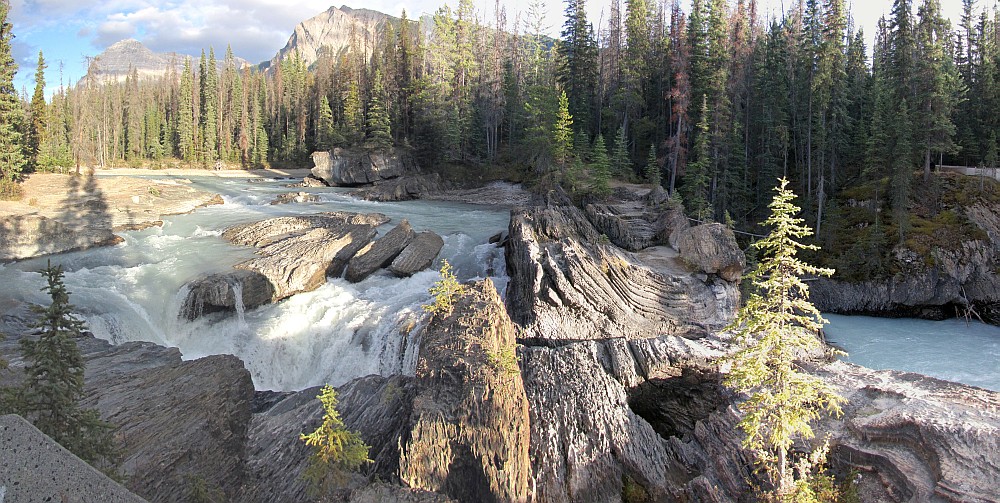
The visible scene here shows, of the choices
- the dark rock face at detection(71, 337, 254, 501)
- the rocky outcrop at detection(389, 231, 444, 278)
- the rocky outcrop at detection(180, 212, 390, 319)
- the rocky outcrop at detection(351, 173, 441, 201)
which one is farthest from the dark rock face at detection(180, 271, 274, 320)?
the rocky outcrop at detection(351, 173, 441, 201)

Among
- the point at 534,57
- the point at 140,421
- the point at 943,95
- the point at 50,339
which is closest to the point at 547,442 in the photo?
the point at 140,421

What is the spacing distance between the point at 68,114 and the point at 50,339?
99713 millimetres

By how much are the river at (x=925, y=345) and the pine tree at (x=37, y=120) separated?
5519 cm

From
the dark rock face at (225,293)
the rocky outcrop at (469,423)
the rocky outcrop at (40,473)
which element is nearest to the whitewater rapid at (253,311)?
the dark rock face at (225,293)

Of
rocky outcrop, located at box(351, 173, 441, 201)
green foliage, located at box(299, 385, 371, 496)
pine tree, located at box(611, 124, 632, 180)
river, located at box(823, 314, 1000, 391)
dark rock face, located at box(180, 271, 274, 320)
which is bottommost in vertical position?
river, located at box(823, 314, 1000, 391)

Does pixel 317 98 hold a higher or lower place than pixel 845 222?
higher

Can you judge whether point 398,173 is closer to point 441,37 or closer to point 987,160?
point 441,37

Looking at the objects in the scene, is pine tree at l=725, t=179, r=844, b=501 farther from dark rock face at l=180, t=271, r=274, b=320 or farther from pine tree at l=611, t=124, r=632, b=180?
pine tree at l=611, t=124, r=632, b=180

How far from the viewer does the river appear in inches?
822

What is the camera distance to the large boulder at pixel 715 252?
21.4 metres

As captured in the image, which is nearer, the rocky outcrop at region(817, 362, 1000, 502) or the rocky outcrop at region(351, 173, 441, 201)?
the rocky outcrop at region(817, 362, 1000, 502)

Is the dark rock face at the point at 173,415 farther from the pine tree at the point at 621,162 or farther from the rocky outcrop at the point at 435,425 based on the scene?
the pine tree at the point at 621,162

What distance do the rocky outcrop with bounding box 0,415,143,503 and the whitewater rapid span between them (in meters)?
12.8

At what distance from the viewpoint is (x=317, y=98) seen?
87188mm
